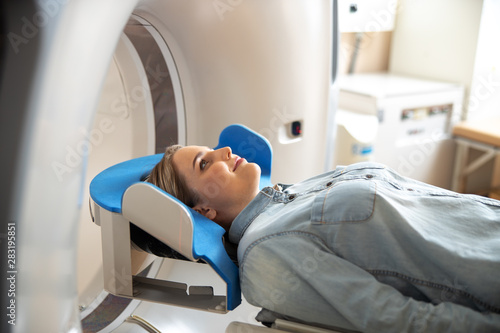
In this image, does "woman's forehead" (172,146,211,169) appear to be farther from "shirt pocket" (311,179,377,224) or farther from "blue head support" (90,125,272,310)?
"shirt pocket" (311,179,377,224)

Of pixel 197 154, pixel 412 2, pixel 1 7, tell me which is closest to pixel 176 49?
pixel 197 154

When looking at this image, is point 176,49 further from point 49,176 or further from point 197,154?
point 49,176

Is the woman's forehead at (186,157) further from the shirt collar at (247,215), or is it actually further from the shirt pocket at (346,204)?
the shirt pocket at (346,204)

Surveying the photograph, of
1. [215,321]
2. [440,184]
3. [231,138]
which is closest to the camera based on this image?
[215,321]

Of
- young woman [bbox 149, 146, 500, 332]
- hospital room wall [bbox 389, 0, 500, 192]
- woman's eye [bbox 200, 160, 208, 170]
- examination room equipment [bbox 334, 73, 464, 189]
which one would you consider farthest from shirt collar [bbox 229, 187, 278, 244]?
hospital room wall [bbox 389, 0, 500, 192]

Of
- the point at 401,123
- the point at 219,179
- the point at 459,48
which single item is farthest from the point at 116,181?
the point at 459,48

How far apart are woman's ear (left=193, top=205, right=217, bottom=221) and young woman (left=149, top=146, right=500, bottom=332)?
14 centimetres

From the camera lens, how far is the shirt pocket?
35.6 inches

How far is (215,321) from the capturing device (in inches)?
45.3

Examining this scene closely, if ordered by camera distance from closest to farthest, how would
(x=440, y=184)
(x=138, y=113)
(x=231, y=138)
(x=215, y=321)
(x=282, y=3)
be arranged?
(x=215, y=321) < (x=231, y=138) < (x=282, y=3) < (x=138, y=113) < (x=440, y=184)

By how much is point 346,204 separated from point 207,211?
360 millimetres

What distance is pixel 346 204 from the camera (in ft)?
3.01

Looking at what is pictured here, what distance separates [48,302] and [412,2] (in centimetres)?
268

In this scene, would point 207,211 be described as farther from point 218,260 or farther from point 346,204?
point 346,204
